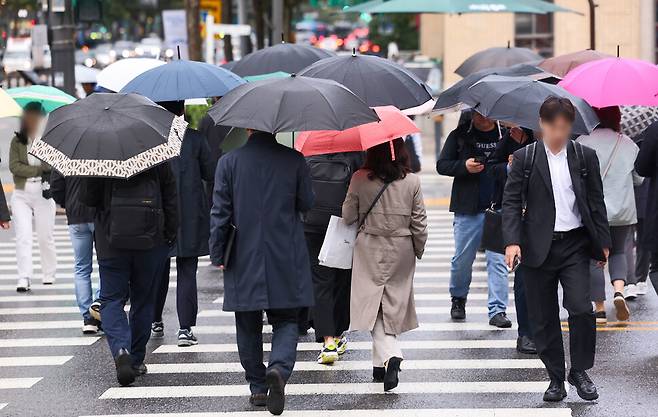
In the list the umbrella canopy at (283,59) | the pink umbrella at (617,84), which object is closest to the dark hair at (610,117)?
the pink umbrella at (617,84)

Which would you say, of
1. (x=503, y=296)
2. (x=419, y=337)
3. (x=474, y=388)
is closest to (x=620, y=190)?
(x=503, y=296)

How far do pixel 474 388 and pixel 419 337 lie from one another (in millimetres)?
1878

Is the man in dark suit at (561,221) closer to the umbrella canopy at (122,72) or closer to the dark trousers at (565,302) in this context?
the dark trousers at (565,302)

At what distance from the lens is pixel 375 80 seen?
30.2ft

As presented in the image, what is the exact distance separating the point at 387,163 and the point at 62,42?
1198cm

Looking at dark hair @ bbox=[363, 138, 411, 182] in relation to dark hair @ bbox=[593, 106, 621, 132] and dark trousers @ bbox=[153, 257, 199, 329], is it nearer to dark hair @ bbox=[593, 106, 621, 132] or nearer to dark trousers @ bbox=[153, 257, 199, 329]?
dark trousers @ bbox=[153, 257, 199, 329]

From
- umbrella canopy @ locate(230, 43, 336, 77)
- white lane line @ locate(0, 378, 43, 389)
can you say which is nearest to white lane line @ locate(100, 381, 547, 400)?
white lane line @ locate(0, 378, 43, 389)

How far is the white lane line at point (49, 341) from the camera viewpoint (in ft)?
33.6

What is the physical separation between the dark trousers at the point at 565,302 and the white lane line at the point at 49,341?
3798 mm

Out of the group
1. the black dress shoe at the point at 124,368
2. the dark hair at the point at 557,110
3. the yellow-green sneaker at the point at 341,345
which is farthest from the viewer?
the yellow-green sneaker at the point at 341,345

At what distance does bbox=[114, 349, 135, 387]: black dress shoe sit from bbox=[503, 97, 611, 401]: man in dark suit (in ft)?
8.40

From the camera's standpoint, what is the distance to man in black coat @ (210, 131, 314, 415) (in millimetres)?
7707

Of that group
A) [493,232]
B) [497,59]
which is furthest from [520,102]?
[497,59]

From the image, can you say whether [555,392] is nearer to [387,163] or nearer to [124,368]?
[387,163]
